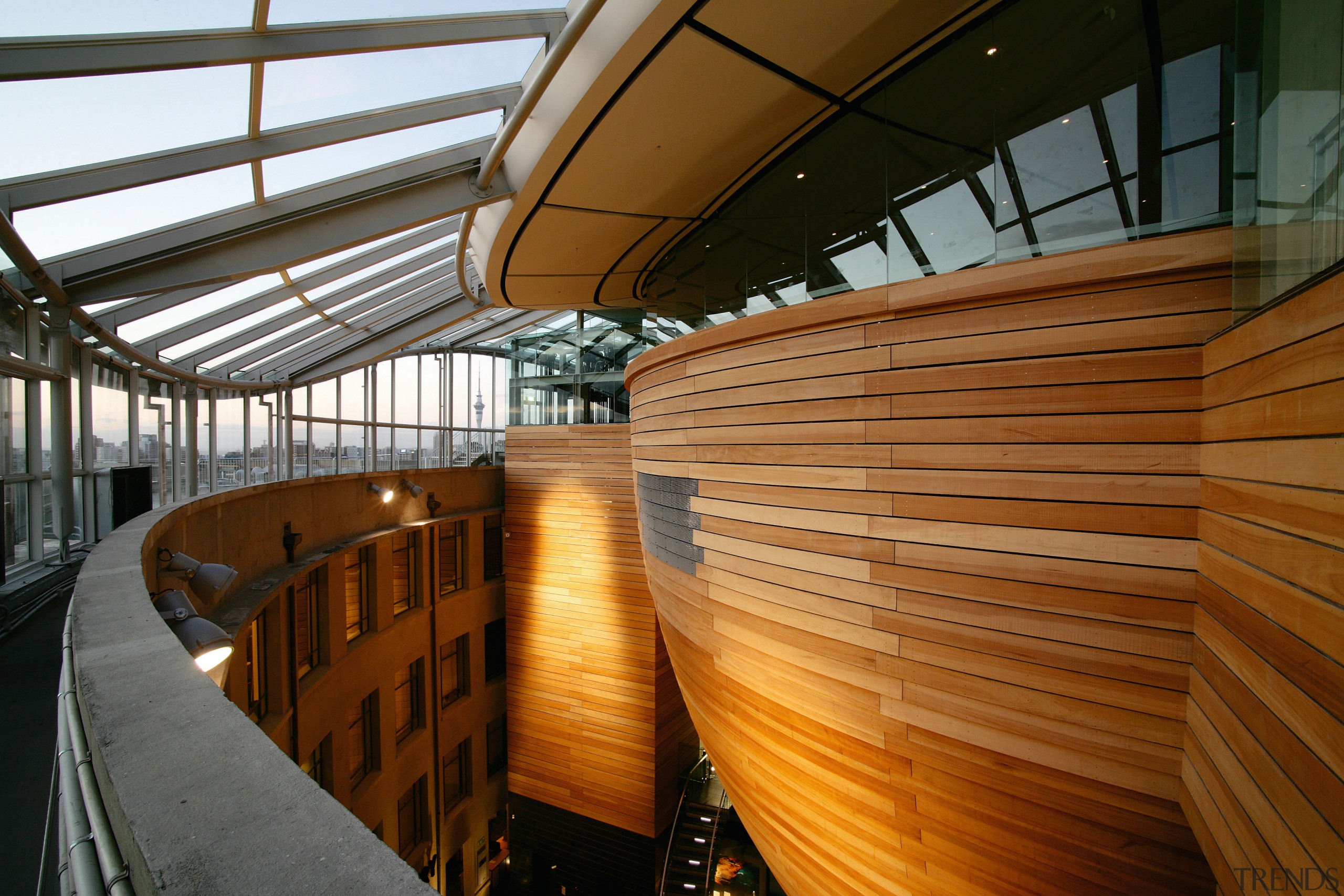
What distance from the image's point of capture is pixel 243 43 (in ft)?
12.9

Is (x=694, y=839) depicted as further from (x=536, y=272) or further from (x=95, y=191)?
(x=95, y=191)

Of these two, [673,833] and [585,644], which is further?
[585,644]

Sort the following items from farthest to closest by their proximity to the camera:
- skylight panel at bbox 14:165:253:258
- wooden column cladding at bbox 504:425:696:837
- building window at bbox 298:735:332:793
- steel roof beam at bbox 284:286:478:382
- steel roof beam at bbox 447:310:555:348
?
steel roof beam at bbox 447:310:555:348 < steel roof beam at bbox 284:286:478:382 < wooden column cladding at bbox 504:425:696:837 < building window at bbox 298:735:332:793 < skylight panel at bbox 14:165:253:258

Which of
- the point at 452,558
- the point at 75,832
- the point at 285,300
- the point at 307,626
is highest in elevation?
the point at 285,300

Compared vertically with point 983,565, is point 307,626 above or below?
below

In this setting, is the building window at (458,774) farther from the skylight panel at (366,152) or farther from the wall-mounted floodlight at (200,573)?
the skylight panel at (366,152)

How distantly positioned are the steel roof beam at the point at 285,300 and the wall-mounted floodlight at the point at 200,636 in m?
7.76

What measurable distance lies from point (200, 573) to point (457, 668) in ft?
28.7

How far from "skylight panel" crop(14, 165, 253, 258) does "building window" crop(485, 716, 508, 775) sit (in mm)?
10102

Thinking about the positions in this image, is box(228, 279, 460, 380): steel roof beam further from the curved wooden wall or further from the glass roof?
the curved wooden wall

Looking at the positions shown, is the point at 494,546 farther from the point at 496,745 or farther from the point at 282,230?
the point at 282,230

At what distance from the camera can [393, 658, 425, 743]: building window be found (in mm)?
9953

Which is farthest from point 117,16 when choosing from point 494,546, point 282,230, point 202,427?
point 202,427

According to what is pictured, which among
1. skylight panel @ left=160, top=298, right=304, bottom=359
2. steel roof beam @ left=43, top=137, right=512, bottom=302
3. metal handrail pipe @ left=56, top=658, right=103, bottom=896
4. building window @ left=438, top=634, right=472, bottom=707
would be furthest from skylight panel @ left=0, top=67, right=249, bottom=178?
building window @ left=438, top=634, right=472, bottom=707
